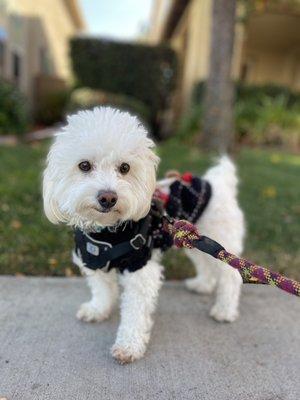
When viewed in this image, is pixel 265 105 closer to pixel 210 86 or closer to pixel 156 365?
pixel 210 86

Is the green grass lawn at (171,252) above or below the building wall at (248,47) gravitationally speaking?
below

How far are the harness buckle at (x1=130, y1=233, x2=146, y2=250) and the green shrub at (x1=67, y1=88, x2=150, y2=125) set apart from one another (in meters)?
10.7

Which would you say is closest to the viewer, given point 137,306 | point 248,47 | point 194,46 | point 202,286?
point 137,306

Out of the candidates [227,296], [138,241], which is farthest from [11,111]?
[138,241]

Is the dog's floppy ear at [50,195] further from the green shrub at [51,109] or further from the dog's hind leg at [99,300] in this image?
the green shrub at [51,109]

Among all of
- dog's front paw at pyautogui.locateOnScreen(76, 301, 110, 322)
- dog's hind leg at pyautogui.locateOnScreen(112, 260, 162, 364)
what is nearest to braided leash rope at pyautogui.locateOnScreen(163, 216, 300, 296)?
dog's hind leg at pyautogui.locateOnScreen(112, 260, 162, 364)

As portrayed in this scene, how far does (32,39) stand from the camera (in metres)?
17.4

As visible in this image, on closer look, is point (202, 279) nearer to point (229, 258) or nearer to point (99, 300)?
point (99, 300)

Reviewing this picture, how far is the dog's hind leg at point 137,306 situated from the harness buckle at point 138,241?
16cm

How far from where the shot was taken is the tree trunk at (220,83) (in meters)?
8.41

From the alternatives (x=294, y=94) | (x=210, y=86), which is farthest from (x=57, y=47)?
(x=210, y=86)

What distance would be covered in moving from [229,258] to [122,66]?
13.9m

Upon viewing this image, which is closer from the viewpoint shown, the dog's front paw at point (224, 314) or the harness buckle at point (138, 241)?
the harness buckle at point (138, 241)

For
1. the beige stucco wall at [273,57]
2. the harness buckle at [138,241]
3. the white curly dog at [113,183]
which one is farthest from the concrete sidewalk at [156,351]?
the beige stucco wall at [273,57]
